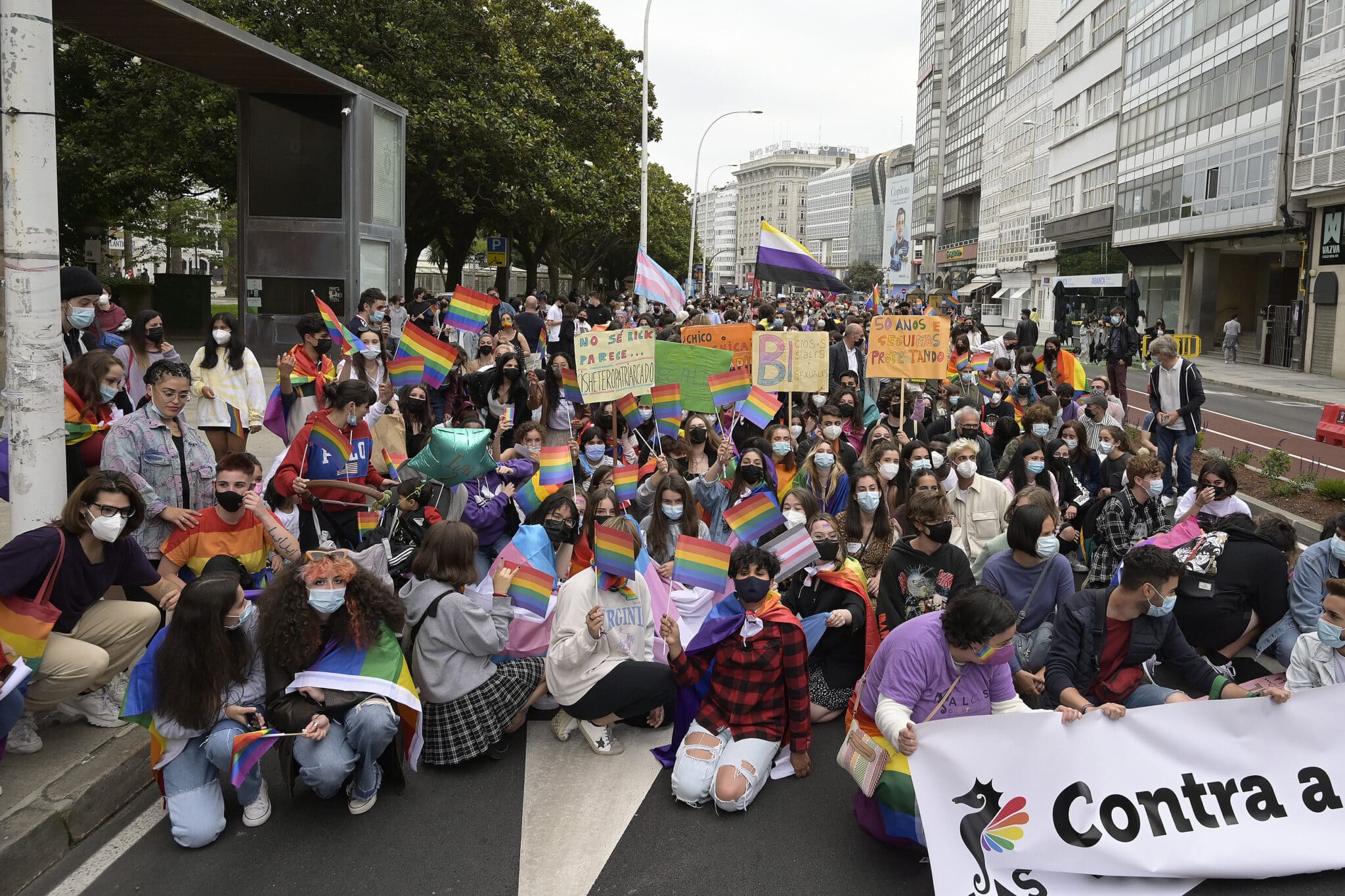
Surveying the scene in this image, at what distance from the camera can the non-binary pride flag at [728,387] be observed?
9844mm

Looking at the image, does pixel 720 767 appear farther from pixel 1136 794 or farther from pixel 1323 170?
pixel 1323 170

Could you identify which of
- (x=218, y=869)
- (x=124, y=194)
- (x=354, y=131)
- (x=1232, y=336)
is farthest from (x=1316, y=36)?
(x=218, y=869)

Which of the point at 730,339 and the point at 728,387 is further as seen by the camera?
the point at 730,339

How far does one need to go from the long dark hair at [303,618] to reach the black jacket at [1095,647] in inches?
121

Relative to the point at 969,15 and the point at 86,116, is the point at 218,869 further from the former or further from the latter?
the point at 969,15

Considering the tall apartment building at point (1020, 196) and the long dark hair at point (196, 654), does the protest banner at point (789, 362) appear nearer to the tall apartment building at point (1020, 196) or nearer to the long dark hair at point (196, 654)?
the long dark hair at point (196, 654)

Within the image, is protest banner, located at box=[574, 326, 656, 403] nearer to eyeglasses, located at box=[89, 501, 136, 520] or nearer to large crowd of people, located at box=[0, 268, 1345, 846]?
large crowd of people, located at box=[0, 268, 1345, 846]

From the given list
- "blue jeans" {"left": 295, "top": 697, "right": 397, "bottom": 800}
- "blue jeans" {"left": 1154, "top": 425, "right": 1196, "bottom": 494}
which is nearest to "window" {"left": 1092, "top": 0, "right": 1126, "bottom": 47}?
"blue jeans" {"left": 1154, "top": 425, "right": 1196, "bottom": 494}

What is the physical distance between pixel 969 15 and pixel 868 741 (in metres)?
105

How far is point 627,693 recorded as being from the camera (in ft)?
18.5

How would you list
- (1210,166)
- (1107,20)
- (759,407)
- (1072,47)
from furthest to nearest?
(1072,47) < (1107,20) < (1210,166) < (759,407)

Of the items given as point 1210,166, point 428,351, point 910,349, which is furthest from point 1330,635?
point 1210,166

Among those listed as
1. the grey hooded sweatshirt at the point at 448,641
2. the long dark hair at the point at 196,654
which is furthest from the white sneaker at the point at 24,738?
the grey hooded sweatshirt at the point at 448,641

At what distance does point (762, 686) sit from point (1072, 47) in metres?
61.1
